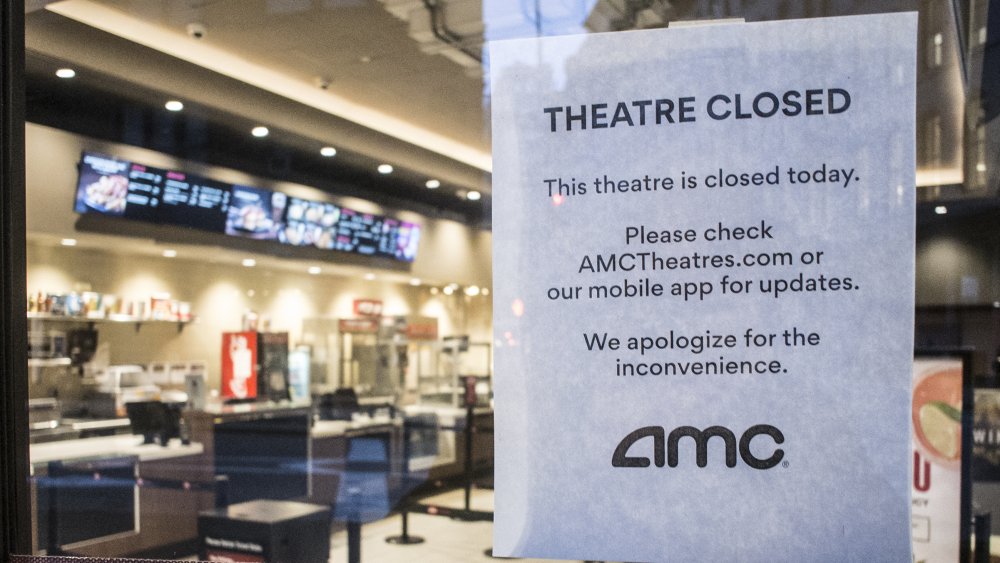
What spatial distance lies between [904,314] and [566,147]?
453mm

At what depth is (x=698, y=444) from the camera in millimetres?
1100

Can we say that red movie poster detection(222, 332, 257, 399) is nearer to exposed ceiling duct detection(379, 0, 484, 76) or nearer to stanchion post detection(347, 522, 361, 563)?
stanchion post detection(347, 522, 361, 563)

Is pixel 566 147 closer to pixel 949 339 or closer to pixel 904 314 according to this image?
pixel 904 314

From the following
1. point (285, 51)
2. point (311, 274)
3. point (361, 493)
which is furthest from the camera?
point (311, 274)

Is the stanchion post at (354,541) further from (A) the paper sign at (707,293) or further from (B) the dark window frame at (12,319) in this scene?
(A) the paper sign at (707,293)

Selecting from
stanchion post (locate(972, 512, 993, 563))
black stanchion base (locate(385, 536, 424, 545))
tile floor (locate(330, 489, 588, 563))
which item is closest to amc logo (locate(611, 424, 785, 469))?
stanchion post (locate(972, 512, 993, 563))

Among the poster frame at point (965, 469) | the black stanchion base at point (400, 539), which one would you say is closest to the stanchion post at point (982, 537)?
the poster frame at point (965, 469)

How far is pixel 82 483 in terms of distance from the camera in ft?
15.0

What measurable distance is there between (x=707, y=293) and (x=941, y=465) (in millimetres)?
1087

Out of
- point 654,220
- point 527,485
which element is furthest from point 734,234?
point 527,485

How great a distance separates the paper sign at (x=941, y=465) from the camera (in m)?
1.77

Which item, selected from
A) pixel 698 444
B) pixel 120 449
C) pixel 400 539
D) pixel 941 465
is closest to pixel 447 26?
pixel 941 465

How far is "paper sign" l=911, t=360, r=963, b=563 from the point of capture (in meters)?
1.77

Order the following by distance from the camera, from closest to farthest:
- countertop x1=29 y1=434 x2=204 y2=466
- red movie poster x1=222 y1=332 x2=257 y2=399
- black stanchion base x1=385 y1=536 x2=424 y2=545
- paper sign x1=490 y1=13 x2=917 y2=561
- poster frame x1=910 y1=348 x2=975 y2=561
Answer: paper sign x1=490 y1=13 x2=917 y2=561 < poster frame x1=910 y1=348 x2=975 y2=561 < black stanchion base x1=385 y1=536 x2=424 y2=545 < countertop x1=29 y1=434 x2=204 y2=466 < red movie poster x1=222 y1=332 x2=257 y2=399
